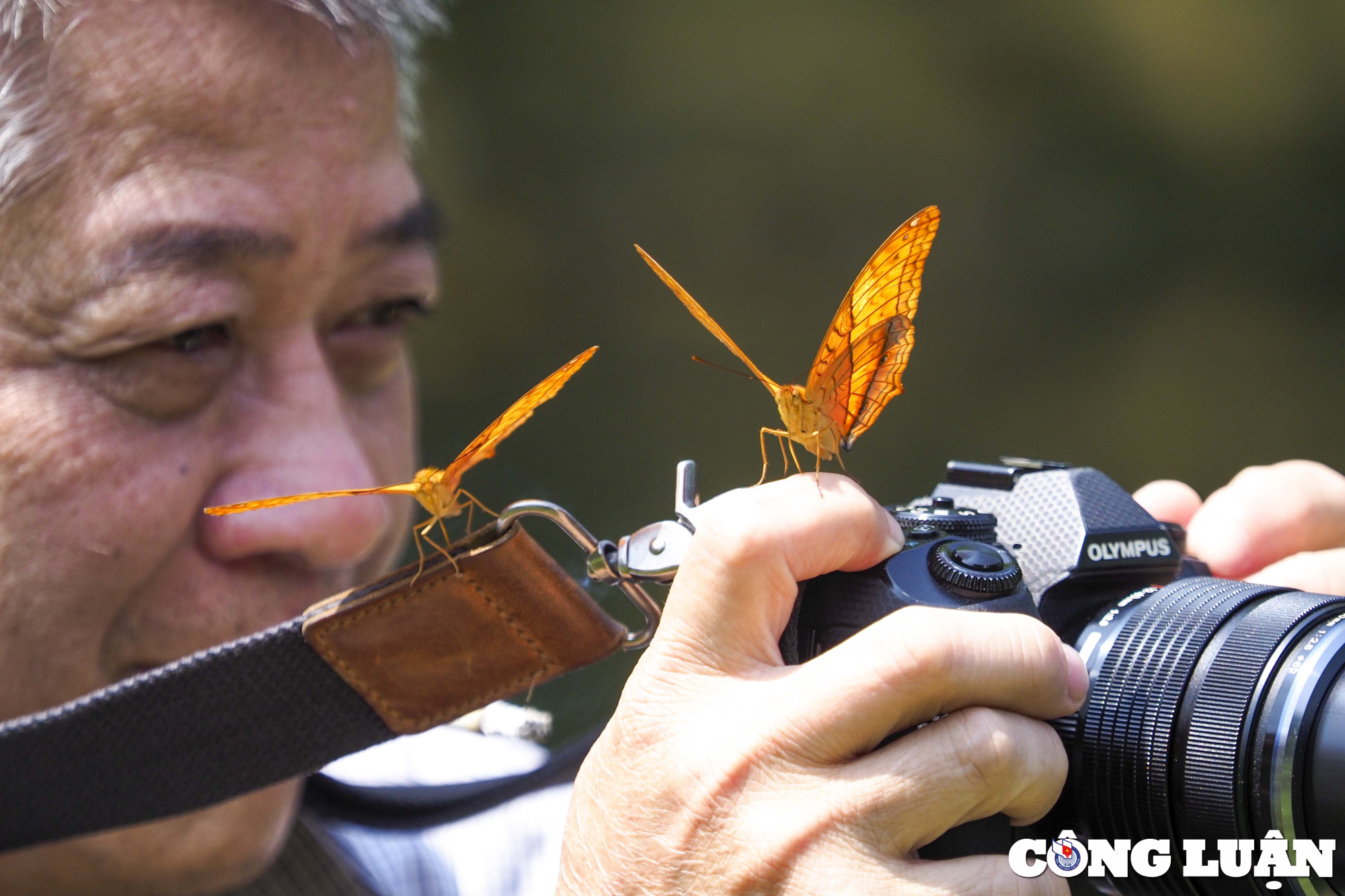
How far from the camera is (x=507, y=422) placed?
571 millimetres

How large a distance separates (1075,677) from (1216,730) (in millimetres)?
89

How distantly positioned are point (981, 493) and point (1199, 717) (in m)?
0.21

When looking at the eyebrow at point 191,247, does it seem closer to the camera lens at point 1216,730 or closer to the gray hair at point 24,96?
the gray hair at point 24,96

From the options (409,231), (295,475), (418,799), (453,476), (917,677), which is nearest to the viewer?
(917,677)

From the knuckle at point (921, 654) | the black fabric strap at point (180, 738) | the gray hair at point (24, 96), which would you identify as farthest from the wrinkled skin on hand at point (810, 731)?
the gray hair at point (24, 96)

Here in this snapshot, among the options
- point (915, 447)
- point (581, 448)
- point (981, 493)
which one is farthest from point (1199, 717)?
point (581, 448)

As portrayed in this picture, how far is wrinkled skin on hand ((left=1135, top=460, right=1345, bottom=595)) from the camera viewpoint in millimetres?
885

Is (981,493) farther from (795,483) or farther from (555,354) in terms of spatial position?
(555,354)

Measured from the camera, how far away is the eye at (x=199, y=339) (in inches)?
27.0

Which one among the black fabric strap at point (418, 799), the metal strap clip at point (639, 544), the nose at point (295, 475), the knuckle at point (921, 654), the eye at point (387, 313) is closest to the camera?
the knuckle at point (921, 654)

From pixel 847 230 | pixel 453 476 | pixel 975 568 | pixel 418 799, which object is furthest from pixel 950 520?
pixel 847 230

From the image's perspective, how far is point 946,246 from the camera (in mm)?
2354

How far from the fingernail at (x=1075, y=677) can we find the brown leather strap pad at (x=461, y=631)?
273 millimetres

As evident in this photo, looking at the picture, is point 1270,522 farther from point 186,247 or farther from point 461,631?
point 186,247
